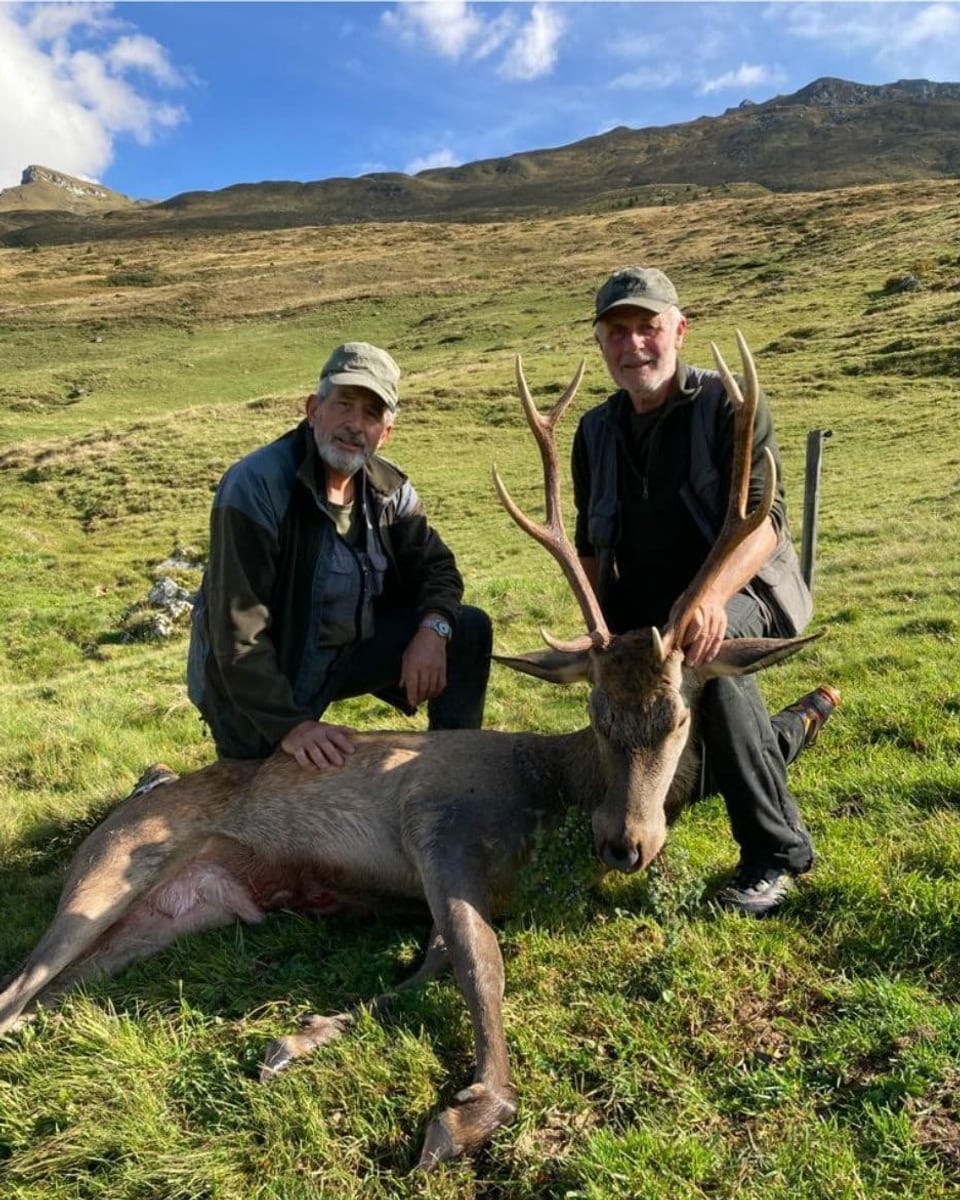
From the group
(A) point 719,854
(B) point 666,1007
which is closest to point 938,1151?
(B) point 666,1007

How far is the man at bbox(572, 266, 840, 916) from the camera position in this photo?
4555mm

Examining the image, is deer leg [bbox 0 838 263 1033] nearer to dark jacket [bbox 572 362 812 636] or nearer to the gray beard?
the gray beard

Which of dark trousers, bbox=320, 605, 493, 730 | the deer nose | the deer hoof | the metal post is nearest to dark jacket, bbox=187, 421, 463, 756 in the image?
dark trousers, bbox=320, 605, 493, 730

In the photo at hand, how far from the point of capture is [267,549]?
5.56 metres

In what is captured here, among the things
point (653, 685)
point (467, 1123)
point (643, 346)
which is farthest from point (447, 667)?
point (467, 1123)

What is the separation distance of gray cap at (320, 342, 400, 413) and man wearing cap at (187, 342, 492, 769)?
0.4 inches

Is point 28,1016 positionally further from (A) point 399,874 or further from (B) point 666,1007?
(B) point 666,1007

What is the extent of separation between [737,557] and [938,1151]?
2644 mm

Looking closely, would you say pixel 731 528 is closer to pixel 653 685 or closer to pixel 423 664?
pixel 653 685

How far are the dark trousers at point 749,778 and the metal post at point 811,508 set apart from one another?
7743 mm

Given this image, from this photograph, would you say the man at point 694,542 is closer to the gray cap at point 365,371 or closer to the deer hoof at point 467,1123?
the gray cap at point 365,371

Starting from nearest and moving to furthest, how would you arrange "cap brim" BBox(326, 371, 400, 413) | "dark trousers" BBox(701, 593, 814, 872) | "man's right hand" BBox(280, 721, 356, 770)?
"dark trousers" BBox(701, 593, 814, 872) < "man's right hand" BBox(280, 721, 356, 770) < "cap brim" BBox(326, 371, 400, 413)

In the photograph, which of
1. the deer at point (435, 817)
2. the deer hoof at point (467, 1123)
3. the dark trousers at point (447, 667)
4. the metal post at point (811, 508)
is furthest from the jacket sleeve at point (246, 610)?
the metal post at point (811, 508)

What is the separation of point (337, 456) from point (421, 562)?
1.13 metres
